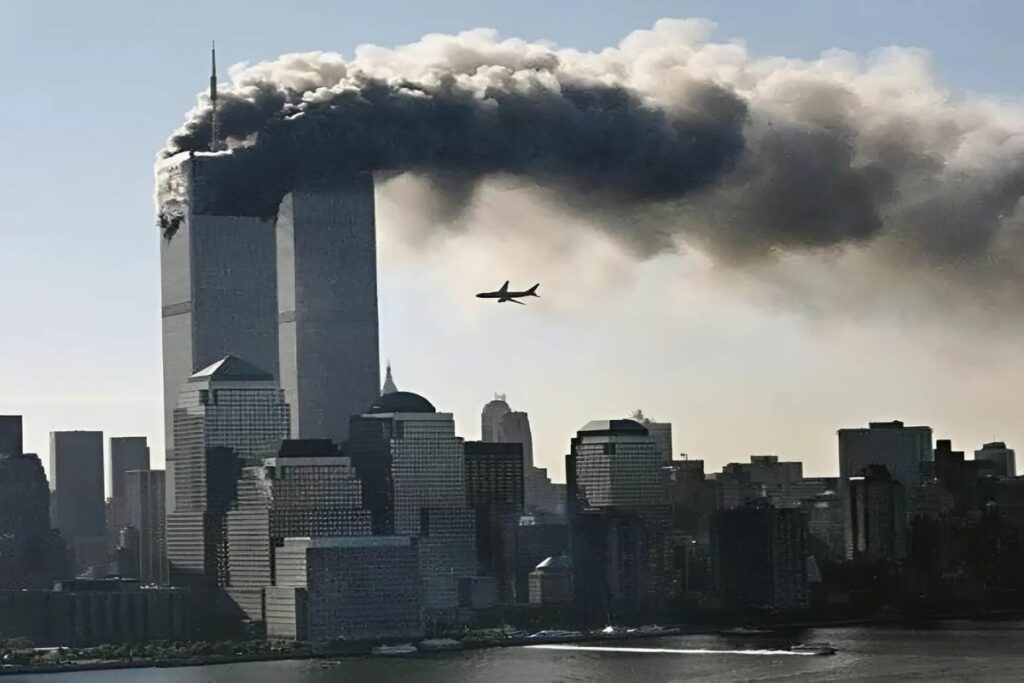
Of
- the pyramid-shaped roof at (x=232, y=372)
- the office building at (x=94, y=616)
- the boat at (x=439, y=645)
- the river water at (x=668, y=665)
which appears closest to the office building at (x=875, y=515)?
the river water at (x=668, y=665)

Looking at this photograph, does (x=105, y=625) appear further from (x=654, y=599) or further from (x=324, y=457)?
(x=654, y=599)

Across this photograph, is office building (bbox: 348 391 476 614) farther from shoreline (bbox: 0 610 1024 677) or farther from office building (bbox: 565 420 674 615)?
shoreline (bbox: 0 610 1024 677)

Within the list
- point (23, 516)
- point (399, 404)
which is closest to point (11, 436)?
point (23, 516)

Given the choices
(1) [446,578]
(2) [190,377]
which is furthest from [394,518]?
(2) [190,377]

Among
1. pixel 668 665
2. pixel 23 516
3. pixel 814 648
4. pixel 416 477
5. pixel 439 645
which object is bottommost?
pixel 668 665

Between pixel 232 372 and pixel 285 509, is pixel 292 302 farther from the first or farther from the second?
pixel 285 509

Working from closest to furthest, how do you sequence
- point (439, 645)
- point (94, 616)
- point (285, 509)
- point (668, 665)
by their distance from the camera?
point (668, 665) → point (439, 645) → point (94, 616) → point (285, 509)

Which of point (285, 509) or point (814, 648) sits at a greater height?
point (285, 509)

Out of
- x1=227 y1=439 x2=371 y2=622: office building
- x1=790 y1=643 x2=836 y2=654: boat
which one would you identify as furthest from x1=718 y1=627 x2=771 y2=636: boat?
x1=227 y1=439 x2=371 y2=622: office building

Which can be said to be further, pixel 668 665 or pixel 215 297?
pixel 215 297
